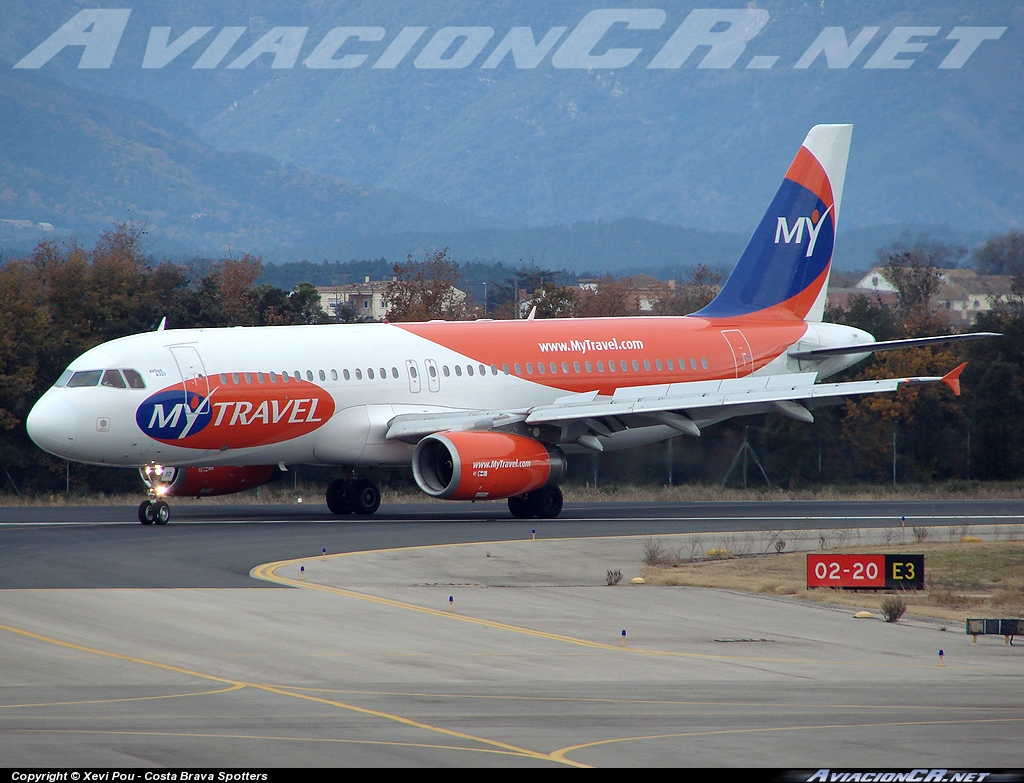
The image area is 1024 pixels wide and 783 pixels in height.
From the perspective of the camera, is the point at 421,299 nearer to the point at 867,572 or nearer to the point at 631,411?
the point at 631,411

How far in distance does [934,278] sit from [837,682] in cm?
9949

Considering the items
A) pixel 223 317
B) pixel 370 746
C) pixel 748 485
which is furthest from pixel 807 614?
pixel 223 317

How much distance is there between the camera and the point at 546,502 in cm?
3559

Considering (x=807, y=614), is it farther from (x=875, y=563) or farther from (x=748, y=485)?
(x=748, y=485)

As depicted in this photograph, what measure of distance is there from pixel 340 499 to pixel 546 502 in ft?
17.2

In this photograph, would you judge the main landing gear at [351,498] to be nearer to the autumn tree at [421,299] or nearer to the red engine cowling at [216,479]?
the red engine cowling at [216,479]

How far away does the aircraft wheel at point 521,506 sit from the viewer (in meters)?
35.7

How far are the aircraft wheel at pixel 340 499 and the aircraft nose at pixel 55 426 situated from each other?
755 centimetres

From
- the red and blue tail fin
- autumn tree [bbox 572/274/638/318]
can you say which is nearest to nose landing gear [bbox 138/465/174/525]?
the red and blue tail fin

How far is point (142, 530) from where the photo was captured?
103ft

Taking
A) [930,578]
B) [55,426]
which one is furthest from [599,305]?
[930,578]

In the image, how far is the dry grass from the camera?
889 inches

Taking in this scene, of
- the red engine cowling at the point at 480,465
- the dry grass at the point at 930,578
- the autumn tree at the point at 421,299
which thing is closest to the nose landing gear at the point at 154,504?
the red engine cowling at the point at 480,465

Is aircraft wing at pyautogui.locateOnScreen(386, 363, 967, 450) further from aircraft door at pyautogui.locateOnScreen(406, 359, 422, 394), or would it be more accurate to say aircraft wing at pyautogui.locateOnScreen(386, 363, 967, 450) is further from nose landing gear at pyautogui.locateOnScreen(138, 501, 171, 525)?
nose landing gear at pyautogui.locateOnScreen(138, 501, 171, 525)
